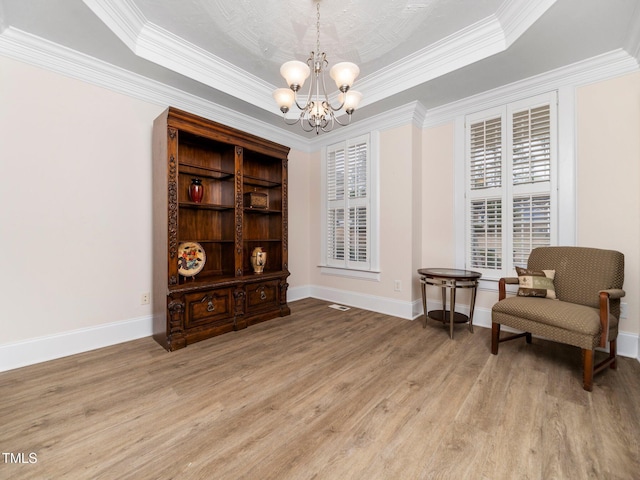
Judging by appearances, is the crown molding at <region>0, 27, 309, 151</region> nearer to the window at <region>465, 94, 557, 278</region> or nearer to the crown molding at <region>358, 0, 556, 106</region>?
the crown molding at <region>358, 0, 556, 106</region>

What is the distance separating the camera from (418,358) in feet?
8.03

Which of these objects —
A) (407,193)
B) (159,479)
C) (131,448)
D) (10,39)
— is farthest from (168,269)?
(407,193)

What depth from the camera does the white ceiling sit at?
2145 millimetres

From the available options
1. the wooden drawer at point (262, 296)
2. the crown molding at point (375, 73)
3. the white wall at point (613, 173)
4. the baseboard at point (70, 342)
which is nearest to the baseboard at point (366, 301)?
the wooden drawer at point (262, 296)

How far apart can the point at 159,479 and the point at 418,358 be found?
1.99 meters

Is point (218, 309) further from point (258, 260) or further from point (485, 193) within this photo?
point (485, 193)

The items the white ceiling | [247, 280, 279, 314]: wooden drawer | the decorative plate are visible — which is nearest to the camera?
the white ceiling

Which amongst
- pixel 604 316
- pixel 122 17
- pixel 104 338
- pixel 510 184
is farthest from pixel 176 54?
pixel 604 316

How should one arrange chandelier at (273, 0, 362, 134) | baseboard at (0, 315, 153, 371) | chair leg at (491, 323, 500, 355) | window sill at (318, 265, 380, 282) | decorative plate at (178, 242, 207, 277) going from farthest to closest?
window sill at (318, 265, 380, 282) → decorative plate at (178, 242, 207, 277) → chair leg at (491, 323, 500, 355) → baseboard at (0, 315, 153, 371) → chandelier at (273, 0, 362, 134)

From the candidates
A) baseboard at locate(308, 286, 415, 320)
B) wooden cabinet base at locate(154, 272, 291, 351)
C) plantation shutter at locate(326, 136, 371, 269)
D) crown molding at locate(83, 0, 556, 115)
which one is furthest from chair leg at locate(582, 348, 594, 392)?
wooden cabinet base at locate(154, 272, 291, 351)

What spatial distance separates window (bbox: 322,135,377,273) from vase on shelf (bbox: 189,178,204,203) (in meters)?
2.00

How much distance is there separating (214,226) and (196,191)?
20.5 inches

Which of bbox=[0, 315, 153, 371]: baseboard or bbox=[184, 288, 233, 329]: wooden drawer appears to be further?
bbox=[184, 288, 233, 329]: wooden drawer

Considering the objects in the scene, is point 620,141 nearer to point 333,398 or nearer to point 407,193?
point 407,193
